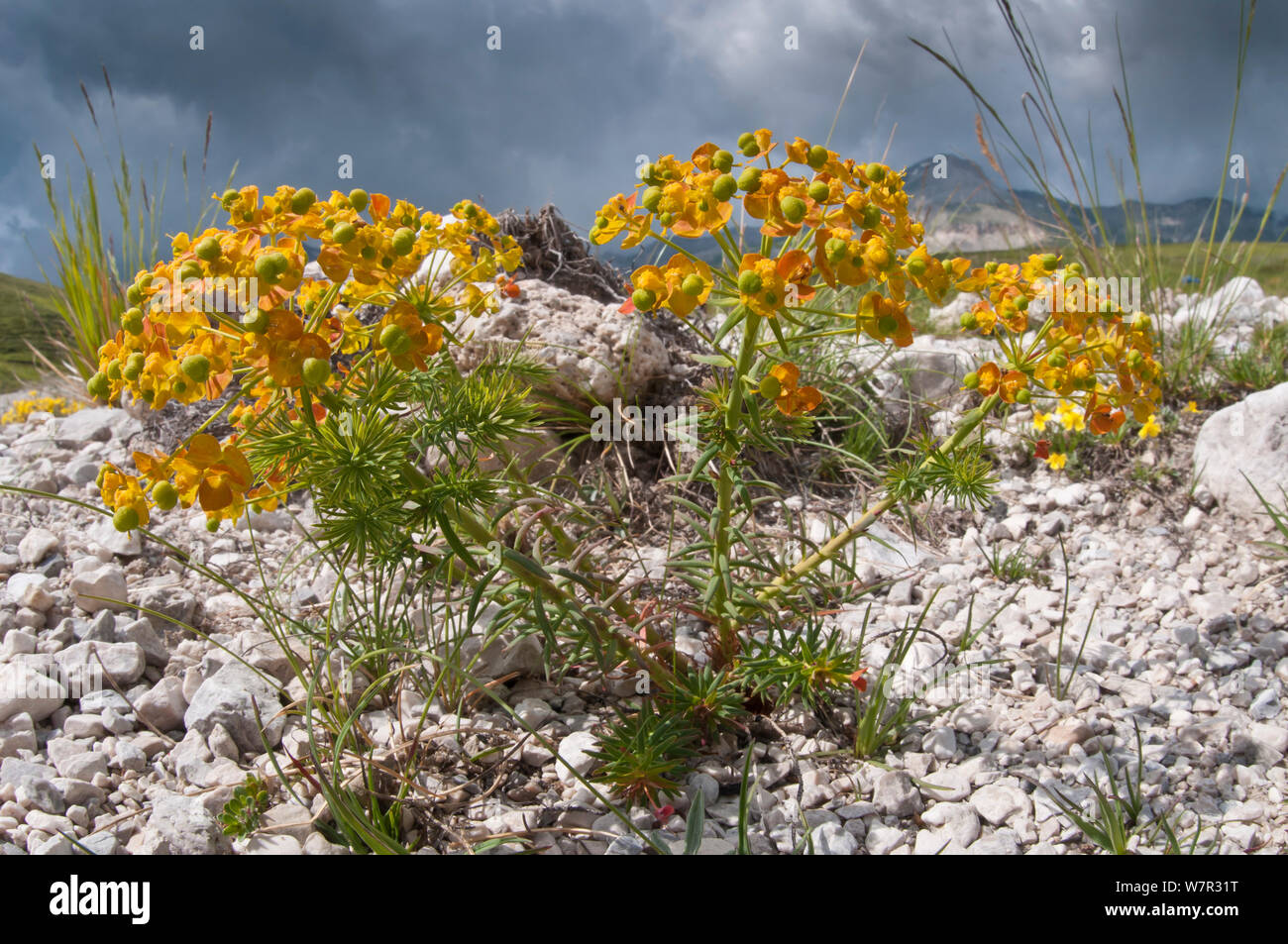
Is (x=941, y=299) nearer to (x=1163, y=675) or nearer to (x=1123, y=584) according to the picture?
(x=1163, y=675)

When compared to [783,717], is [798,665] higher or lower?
higher

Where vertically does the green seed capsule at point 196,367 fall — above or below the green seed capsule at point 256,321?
below

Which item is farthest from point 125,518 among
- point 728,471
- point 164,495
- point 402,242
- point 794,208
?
point 794,208

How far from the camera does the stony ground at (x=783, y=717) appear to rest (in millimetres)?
1971

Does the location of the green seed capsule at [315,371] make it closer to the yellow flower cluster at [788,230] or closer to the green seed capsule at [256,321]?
the green seed capsule at [256,321]

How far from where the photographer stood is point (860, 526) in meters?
2.07

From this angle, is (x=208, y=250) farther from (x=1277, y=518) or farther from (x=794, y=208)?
(x=1277, y=518)

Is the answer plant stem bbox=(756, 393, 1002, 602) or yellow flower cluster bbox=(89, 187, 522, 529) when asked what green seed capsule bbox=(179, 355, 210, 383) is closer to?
yellow flower cluster bbox=(89, 187, 522, 529)

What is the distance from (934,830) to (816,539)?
139 cm

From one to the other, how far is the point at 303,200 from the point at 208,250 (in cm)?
19

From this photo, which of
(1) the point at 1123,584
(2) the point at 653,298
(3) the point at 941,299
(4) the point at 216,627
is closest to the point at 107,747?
(4) the point at 216,627

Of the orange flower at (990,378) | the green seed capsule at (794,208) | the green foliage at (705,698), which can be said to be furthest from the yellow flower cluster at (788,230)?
the green foliage at (705,698)

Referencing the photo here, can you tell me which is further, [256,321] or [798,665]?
[798,665]

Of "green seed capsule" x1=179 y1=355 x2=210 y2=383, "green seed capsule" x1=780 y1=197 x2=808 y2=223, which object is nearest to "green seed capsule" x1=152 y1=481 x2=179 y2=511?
"green seed capsule" x1=179 y1=355 x2=210 y2=383
